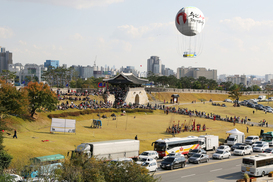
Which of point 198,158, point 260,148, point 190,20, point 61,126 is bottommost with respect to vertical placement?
point 260,148

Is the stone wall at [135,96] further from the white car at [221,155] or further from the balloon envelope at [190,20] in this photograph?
the white car at [221,155]

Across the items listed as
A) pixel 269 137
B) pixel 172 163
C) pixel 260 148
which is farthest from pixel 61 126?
pixel 269 137

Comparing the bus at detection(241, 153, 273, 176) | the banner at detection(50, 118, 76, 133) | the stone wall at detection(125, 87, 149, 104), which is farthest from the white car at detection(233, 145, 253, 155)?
the stone wall at detection(125, 87, 149, 104)

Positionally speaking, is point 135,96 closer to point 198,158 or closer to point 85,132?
point 85,132

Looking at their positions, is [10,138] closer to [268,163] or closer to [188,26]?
[268,163]

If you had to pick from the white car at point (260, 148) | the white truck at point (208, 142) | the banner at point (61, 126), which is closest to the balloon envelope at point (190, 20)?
the white truck at point (208, 142)
